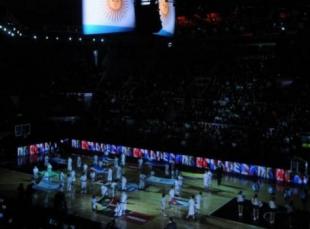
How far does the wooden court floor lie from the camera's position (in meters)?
19.2

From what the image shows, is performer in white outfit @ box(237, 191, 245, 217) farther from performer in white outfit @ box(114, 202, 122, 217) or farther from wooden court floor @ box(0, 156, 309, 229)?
performer in white outfit @ box(114, 202, 122, 217)

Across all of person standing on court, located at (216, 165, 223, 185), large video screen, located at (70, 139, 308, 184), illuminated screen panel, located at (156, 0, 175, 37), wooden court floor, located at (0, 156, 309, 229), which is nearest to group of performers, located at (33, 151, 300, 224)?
wooden court floor, located at (0, 156, 309, 229)

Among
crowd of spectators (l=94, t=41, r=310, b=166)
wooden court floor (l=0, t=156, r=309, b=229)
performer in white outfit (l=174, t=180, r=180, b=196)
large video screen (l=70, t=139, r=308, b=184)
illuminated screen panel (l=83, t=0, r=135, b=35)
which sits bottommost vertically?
wooden court floor (l=0, t=156, r=309, b=229)

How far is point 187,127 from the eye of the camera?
101 feet

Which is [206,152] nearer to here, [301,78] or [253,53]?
[301,78]

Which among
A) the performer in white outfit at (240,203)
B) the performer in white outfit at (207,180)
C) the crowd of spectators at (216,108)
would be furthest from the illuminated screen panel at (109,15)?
the crowd of spectators at (216,108)

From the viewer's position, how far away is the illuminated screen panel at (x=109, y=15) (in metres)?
20.5

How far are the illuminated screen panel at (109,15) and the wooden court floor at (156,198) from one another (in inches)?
331

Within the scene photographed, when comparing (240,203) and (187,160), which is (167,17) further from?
(187,160)

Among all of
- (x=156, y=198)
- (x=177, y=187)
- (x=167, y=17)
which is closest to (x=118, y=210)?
(x=156, y=198)

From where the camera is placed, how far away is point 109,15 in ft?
68.1

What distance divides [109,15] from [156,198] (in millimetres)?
9435

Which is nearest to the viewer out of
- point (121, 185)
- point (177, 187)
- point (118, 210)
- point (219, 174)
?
point (118, 210)

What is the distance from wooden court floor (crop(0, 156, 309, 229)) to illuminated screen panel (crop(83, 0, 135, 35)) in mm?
8395
